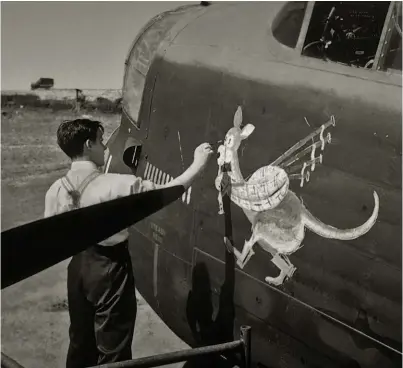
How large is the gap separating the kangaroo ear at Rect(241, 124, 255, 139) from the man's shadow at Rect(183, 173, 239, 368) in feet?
0.81

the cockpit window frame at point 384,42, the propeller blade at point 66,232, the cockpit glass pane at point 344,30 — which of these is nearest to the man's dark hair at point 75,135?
the propeller blade at point 66,232

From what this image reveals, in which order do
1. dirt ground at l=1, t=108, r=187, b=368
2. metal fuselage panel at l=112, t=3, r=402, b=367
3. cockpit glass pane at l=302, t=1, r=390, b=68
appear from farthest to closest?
dirt ground at l=1, t=108, r=187, b=368 → cockpit glass pane at l=302, t=1, r=390, b=68 → metal fuselage panel at l=112, t=3, r=402, b=367

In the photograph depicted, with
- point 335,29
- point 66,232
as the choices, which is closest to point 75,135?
point 66,232

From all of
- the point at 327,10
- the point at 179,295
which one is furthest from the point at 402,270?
the point at 179,295

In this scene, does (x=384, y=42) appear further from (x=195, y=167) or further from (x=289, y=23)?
(x=195, y=167)

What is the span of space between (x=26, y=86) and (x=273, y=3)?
120cm

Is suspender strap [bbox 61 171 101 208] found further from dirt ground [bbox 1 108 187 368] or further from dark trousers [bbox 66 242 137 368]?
dark trousers [bbox 66 242 137 368]

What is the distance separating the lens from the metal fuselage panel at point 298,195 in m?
1.97

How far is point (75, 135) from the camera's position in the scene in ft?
8.83

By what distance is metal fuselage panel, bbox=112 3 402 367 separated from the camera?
1.97 m

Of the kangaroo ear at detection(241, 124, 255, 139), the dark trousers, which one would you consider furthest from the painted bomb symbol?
the dark trousers

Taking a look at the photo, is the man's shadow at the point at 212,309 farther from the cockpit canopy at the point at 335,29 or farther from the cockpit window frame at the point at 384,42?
the cockpit window frame at the point at 384,42

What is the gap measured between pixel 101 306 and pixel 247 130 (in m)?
1.07

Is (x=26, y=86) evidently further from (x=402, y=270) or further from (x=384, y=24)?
(x=402, y=270)
